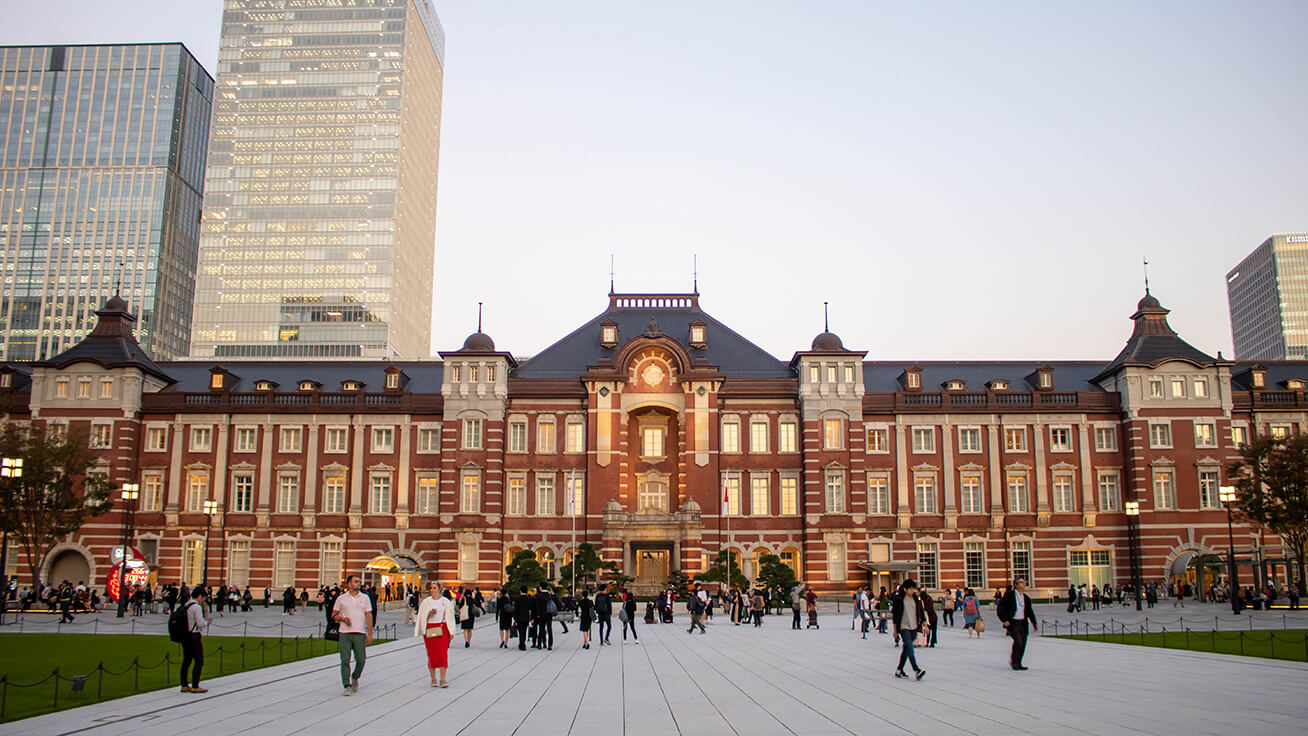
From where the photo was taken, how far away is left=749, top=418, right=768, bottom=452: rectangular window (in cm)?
6353

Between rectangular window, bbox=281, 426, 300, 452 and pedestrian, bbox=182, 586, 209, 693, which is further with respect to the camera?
rectangular window, bbox=281, 426, 300, 452

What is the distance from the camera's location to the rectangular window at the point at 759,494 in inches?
2475

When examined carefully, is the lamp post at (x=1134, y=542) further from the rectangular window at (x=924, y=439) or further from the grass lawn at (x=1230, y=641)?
the grass lawn at (x=1230, y=641)

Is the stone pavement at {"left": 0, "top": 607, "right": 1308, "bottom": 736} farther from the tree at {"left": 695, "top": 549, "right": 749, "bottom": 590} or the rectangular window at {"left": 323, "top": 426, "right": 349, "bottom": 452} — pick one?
the rectangular window at {"left": 323, "top": 426, "right": 349, "bottom": 452}

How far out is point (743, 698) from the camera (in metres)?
17.9

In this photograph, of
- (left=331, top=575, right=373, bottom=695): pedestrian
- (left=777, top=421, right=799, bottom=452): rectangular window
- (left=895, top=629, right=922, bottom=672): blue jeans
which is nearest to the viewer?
(left=331, top=575, right=373, bottom=695): pedestrian

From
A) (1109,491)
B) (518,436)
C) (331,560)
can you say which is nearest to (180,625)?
(518,436)

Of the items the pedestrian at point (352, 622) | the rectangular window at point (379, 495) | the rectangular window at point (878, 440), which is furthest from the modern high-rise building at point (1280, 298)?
the pedestrian at point (352, 622)

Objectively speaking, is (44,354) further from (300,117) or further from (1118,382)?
(1118,382)

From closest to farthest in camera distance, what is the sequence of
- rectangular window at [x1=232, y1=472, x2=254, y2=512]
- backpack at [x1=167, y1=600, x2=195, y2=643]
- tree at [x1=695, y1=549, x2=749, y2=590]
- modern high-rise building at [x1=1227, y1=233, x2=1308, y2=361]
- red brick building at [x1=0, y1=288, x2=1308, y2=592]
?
1. backpack at [x1=167, y1=600, x2=195, y2=643]
2. tree at [x1=695, y1=549, x2=749, y2=590]
3. red brick building at [x1=0, y1=288, x2=1308, y2=592]
4. rectangular window at [x1=232, y1=472, x2=254, y2=512]
5. modern high-rise building at [x1=1227, y1=233, x2=1308, y2=361]

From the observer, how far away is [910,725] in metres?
14.4

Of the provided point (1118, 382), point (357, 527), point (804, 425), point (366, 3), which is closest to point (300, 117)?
point (366, 3)

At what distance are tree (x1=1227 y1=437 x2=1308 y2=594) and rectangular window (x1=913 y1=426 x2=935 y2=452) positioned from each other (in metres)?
17.2

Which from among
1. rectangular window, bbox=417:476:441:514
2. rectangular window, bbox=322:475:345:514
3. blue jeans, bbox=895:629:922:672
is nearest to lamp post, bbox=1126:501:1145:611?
rectangular window, bbox=417:476:441:514
